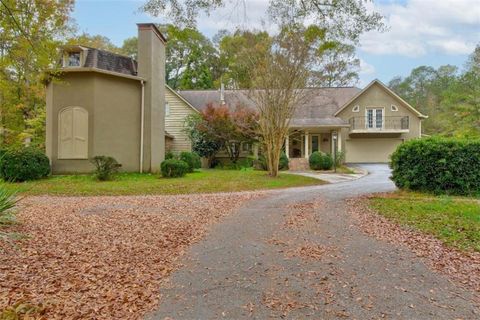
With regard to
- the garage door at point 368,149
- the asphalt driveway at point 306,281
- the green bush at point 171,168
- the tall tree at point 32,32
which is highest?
the tall tree at point 32,32

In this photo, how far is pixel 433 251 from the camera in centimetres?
504

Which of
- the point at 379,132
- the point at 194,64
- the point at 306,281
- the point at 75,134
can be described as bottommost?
the point at 306,281

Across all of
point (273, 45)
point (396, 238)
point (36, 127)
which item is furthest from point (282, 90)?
point (36, 127)

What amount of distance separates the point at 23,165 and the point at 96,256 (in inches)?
437

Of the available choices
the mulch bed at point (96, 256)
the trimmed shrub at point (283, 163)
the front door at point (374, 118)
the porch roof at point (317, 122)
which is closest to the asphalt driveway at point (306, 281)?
the mulch bed at point (96, 256)

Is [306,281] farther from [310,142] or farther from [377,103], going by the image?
[377,103]

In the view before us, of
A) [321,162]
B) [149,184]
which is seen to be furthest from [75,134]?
[321,162]

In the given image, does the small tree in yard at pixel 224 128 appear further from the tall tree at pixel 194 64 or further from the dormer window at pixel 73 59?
the tall tree at pixel 194 64

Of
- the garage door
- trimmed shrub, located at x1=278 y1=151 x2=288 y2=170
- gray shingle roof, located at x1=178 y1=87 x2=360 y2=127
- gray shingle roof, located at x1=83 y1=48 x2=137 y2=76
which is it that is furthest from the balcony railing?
gray shingle roof, located at x1=83 y1=48 x2=137 y2=76

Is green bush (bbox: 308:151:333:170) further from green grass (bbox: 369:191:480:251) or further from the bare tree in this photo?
green grass (bbox: 369:191:480:251)

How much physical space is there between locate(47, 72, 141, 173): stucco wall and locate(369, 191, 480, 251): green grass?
38.4 feet

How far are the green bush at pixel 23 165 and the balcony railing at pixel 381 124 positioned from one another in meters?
21.0

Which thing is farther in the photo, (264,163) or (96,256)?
(264,163)

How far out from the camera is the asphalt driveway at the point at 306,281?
321 cm
